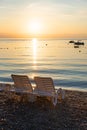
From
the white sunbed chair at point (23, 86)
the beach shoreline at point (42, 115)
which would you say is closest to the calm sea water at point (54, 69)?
the white sunbed chair at point (23, 86)

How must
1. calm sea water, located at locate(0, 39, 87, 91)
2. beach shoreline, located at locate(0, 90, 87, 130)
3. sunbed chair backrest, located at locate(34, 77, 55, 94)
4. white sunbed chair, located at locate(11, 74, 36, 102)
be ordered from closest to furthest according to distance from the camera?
beach shoreline, located at locate(0, 90, 87, 130)
sunbed chair backrest, located at locate(34, 77, 55, 94)
white sunbed chair, located at locate(11, 74, 36, 102)
calm sea water, located at locate(0, 39, 87, 91)

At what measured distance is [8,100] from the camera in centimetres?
1159

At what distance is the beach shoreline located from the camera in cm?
837

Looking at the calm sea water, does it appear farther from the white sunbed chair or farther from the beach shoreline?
the beach shoreline

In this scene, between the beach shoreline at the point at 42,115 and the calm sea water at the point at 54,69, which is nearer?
the beach shoreline at the point at 42,115

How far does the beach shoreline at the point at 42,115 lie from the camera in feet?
27.5

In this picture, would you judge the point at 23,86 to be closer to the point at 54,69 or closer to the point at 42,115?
the point at 42,115

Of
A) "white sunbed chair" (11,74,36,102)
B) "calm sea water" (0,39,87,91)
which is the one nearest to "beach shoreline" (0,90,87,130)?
"white sunbed chair" (11,74,36,102)

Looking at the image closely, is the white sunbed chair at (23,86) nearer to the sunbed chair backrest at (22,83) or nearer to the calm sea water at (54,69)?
the sunbed chair backrest at (22,83)

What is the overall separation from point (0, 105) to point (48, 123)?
8.66 feet

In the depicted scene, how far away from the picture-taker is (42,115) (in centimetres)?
941

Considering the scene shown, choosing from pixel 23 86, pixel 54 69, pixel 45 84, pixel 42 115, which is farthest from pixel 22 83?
pixel 54 69

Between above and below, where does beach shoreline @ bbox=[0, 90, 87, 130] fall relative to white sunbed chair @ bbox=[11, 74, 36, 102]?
below

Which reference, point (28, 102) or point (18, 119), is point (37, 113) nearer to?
point (18, 119)
